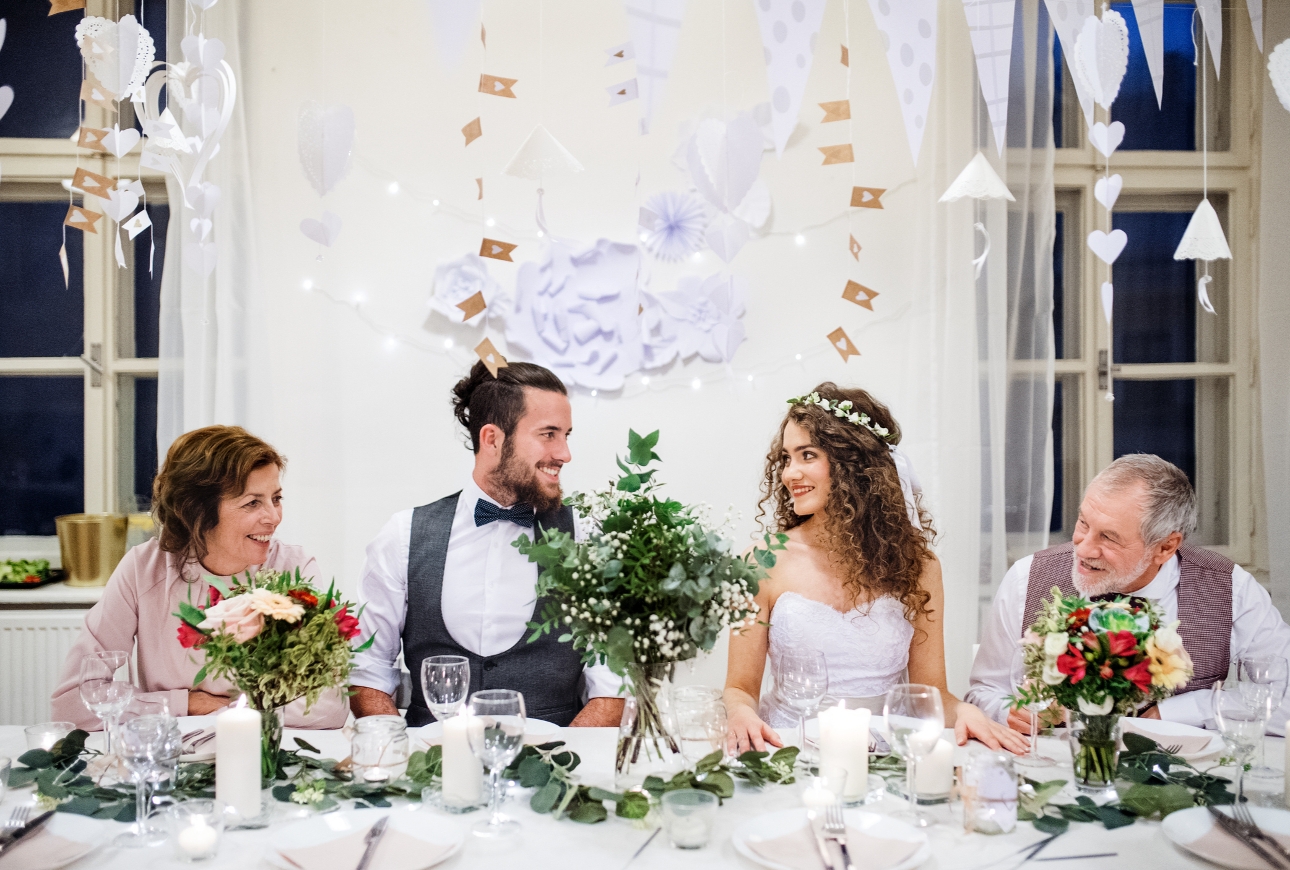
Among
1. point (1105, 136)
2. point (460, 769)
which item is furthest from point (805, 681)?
point (1105, 136)

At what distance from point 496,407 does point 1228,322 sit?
2782 mm

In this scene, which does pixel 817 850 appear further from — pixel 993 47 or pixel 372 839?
pixel 993 47

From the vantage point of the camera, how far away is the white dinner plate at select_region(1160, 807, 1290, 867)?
1.54 m

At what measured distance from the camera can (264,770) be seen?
178cm

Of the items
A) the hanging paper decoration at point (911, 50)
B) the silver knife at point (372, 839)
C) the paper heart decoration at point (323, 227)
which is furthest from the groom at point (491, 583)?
the hanging paper decoration at point (911, 50)

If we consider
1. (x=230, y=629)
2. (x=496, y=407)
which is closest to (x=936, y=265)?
(x=496, y=407)

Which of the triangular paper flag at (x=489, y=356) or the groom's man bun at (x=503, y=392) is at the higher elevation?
the triangular paper flag at (x=489, y=356)

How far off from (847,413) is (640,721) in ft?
4.07

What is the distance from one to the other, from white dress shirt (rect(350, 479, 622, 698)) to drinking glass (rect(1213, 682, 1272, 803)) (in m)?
1.38

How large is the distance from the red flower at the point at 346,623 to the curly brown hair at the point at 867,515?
46.4 inches

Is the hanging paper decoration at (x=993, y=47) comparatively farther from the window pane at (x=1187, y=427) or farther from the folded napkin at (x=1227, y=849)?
the window pane at (x=1187, y=427)

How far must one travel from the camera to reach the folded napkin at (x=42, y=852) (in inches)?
57.5

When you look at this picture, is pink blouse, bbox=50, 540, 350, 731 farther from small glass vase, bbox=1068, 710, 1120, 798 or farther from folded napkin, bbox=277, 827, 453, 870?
small glass vase, bbox=1068, 710, 1120, 798

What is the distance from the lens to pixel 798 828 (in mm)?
1591
